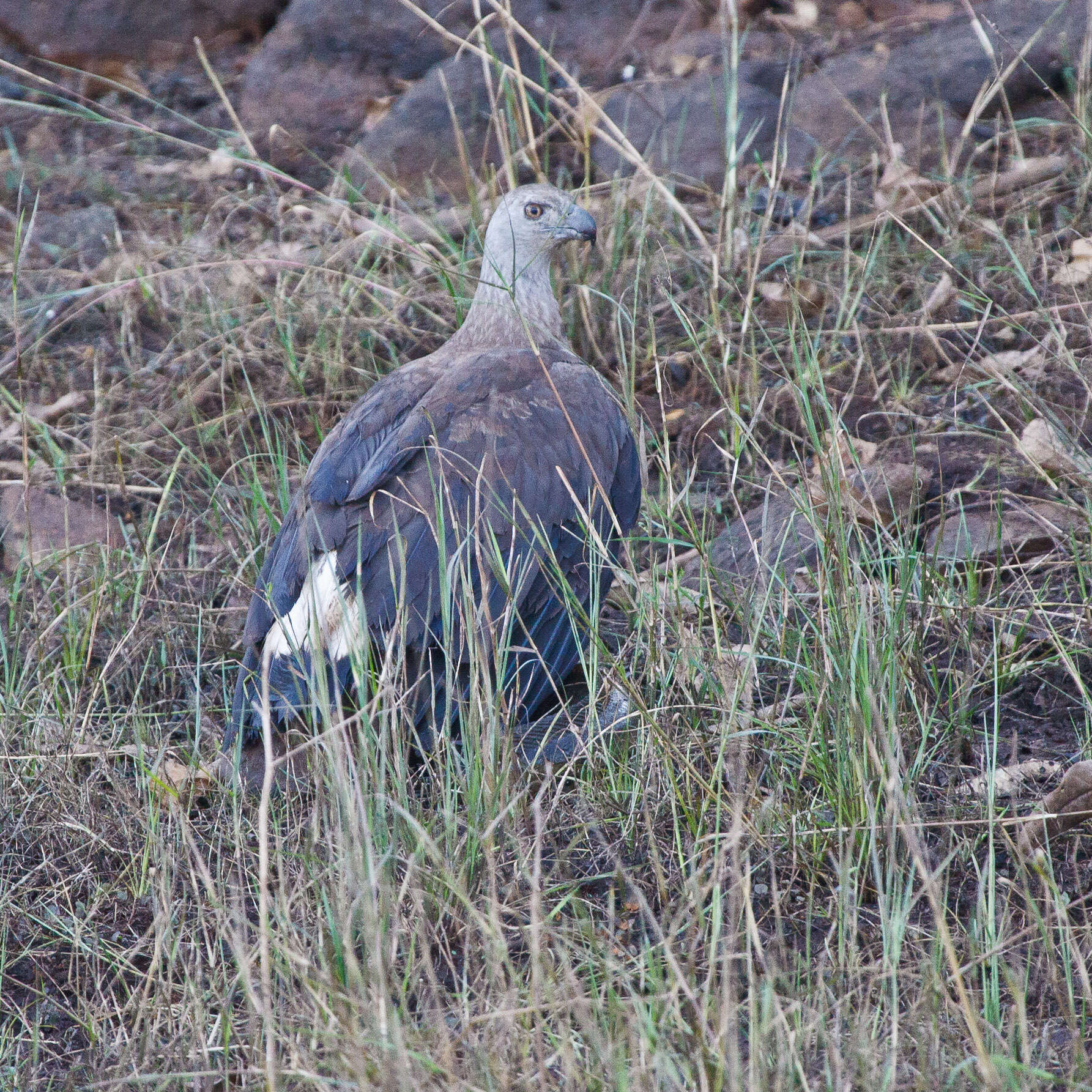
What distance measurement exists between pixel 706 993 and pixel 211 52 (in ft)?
19.8

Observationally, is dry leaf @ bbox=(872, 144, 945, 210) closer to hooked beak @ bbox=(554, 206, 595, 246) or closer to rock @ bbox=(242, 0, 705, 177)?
hooked beak @ bbox=(554, 206, 595, 246)

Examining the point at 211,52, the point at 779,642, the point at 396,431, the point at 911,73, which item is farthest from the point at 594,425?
the point at 211,52

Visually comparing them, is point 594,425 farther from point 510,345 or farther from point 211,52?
point 211,52

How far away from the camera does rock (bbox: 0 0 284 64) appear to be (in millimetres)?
6465

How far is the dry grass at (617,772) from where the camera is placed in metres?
2.03

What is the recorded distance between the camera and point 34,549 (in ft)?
13.2

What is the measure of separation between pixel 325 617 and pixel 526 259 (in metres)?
1.50

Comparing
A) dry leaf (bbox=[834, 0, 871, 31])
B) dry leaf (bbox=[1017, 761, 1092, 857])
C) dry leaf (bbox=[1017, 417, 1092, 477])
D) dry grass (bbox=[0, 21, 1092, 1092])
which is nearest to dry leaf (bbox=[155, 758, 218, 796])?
dry grass (bbox=[0, 21, 1092, 1092])

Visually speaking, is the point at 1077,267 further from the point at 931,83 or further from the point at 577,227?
the point at 577,227

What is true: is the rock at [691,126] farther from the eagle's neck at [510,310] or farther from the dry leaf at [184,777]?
the dry leaf at [184,777]

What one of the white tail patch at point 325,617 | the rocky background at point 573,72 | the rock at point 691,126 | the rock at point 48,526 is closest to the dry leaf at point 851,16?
the rocky background at point 573,72

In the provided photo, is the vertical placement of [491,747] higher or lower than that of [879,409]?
higher

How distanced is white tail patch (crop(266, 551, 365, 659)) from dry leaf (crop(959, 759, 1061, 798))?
53.1 inches

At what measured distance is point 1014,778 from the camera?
2.78 meters
